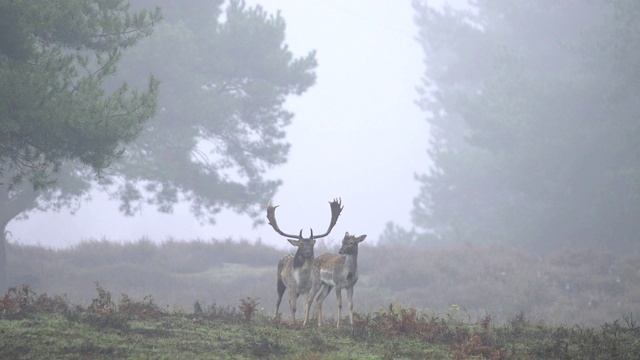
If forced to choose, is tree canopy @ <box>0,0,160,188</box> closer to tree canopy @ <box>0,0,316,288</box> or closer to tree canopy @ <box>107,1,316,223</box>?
tree canopy @ <box>0,0,316,288</box>

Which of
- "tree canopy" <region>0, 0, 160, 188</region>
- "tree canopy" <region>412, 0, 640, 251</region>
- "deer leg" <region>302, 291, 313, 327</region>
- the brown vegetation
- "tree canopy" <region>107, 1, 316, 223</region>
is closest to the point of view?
"deer leg" <region>302, 291, 313, 327</region>

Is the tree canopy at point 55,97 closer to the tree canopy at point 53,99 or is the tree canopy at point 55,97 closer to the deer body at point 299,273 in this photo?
the tree canopy at point 53,99

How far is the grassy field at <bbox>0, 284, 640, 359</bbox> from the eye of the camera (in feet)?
28.1

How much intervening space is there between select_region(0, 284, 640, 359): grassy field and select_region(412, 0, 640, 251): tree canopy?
23.5 metres

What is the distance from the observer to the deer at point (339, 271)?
1152cm

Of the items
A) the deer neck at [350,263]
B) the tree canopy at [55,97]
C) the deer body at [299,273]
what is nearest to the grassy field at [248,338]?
the deer body at [299,273]


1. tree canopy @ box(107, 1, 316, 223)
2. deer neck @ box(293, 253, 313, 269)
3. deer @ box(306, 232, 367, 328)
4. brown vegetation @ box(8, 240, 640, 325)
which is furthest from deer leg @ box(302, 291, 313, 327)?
tree canopy @ box(107, 1, 316, 223)

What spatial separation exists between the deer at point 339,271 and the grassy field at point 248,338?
0.52m

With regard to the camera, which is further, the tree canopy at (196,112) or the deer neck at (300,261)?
the tree canopy at (196,112)

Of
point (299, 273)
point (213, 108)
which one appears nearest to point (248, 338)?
point (299, 273)

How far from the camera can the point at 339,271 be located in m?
11.6

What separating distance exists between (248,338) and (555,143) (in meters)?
29.1

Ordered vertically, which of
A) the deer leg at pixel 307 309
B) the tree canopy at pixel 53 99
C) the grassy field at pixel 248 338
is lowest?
the grassy field at pixel 248 338

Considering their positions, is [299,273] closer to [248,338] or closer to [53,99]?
[248,338]
